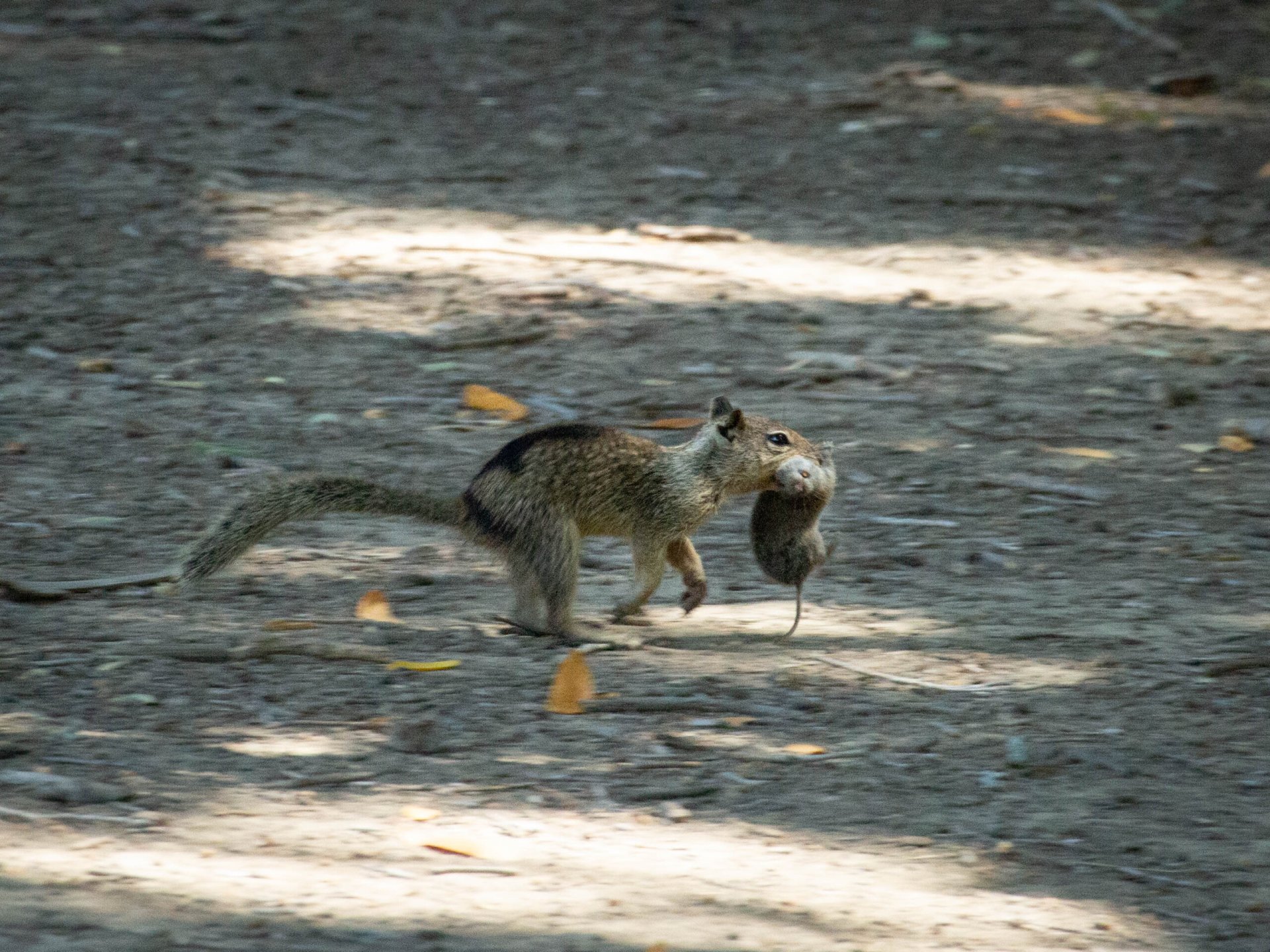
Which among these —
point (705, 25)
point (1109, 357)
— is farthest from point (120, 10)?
point (1109, 357)

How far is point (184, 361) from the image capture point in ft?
24.5

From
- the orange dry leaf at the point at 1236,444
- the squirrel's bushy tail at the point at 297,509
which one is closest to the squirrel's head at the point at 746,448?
the squirrel's bushy tail at the point at 297,509

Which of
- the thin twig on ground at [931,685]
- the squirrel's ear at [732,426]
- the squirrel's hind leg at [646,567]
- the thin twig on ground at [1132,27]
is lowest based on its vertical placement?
the thin twig on ground at [931,685]

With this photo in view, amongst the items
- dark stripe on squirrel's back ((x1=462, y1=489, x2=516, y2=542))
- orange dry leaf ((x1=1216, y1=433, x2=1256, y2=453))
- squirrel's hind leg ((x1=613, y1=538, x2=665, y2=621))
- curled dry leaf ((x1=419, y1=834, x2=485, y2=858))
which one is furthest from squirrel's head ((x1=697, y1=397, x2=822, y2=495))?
orange dry leaf ((x1=1216, y1=433, x2=1256, y2=453))

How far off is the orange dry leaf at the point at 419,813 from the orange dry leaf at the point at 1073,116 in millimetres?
7984

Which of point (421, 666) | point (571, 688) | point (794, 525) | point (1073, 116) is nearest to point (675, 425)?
point (794, 525)

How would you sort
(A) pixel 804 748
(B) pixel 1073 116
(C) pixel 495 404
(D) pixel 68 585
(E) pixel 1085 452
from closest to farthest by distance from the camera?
(A) pixel 804 748
(D) pixel 68 585
(E) pixel 1085 452
(C) pixel 495 404
(B) pixel 1073 116

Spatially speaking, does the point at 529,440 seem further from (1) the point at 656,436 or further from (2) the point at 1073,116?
(2) the point at 1073,116

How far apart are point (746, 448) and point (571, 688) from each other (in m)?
1.01

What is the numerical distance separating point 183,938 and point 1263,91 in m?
9.98

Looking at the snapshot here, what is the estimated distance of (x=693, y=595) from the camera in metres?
5.06

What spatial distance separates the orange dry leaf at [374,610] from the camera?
196 inches

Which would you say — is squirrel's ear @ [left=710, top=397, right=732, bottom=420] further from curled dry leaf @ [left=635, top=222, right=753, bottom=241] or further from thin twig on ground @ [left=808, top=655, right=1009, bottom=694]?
curled dry leaf @ [left=635, top=222, right=753, bottom=241]

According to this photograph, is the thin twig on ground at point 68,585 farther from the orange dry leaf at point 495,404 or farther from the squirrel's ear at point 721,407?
the orange dry leaf at point 495,404
